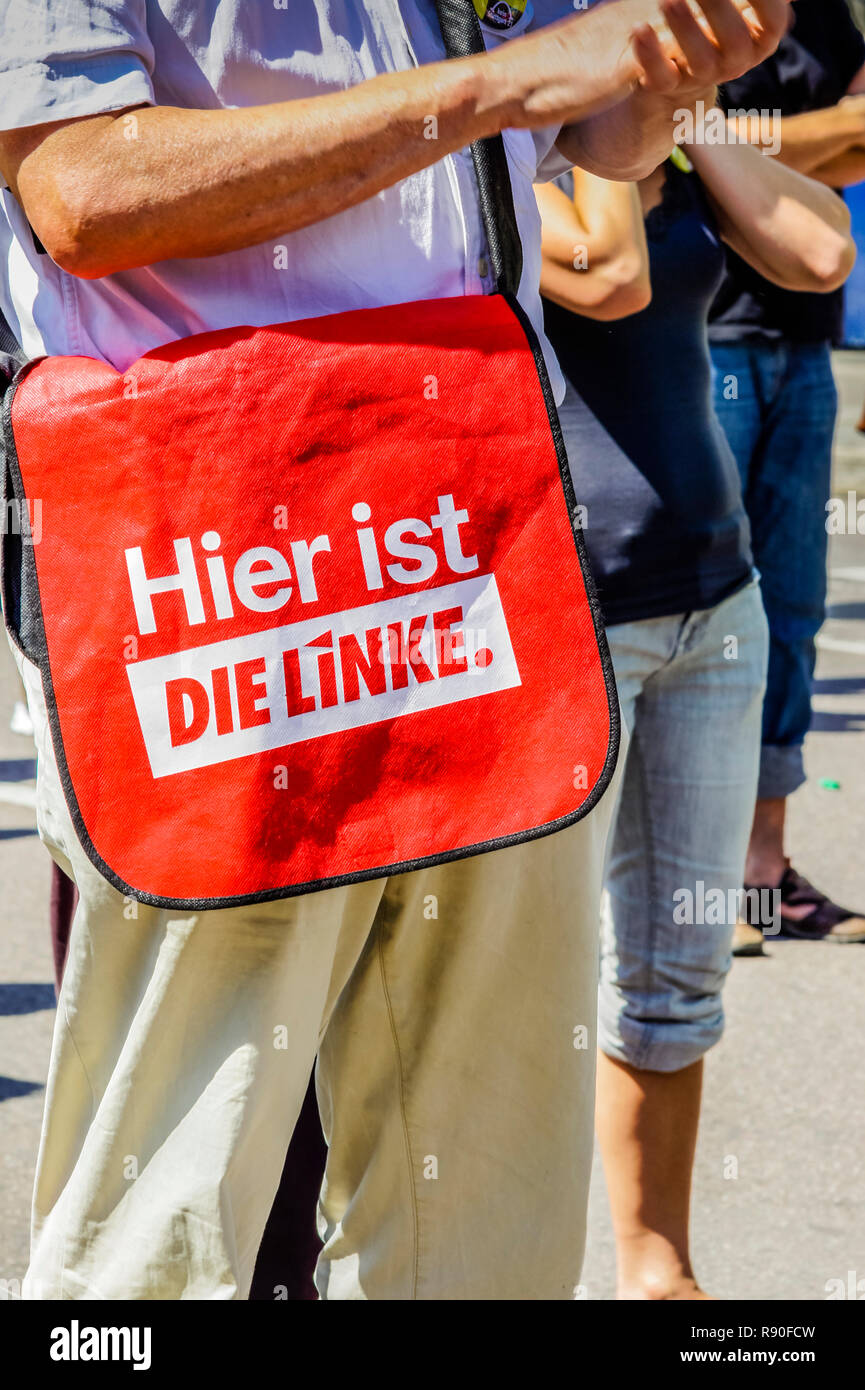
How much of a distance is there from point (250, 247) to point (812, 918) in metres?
2.88

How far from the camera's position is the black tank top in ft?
6.91

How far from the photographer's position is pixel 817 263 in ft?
7.64

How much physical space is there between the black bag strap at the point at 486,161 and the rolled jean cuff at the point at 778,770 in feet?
8.35

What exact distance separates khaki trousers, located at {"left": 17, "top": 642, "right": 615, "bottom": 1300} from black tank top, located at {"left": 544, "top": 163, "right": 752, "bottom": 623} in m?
0.57

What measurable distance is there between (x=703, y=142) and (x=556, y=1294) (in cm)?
149

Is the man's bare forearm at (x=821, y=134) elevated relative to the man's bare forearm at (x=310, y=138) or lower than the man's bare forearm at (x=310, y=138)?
lower

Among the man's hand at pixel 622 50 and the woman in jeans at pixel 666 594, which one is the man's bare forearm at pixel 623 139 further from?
the woman in jeans at pixel 666 594

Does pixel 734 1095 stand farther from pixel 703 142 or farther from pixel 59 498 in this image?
pixel 59 498

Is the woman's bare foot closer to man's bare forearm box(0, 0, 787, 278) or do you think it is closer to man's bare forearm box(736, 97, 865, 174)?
man's bare forearm box(0, 0, 787, 278)

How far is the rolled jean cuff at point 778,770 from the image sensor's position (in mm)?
3812

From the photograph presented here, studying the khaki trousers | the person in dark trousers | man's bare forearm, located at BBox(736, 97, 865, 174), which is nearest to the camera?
the khaki trousers

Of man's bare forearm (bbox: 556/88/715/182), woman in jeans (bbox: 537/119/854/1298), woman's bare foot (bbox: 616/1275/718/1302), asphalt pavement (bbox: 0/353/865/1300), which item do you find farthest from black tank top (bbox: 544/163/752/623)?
asphalt pavement (bbox: 0/353/865/1300)

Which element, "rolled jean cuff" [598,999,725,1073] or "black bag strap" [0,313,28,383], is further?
"rolled jean cuff" [598,999,725,1073]

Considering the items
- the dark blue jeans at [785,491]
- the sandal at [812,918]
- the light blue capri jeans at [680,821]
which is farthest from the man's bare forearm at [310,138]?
the sandal at [812,918]
